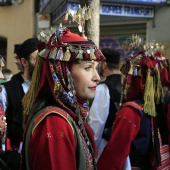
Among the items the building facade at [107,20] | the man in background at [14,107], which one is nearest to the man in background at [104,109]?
the man in background at [14,107]

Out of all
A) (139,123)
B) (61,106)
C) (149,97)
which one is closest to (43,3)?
(149,97)

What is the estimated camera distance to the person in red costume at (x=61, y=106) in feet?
7.07

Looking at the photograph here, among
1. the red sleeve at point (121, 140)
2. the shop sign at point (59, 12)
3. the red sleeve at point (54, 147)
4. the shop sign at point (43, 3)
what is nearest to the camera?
the red sleeve at point (54, 147)

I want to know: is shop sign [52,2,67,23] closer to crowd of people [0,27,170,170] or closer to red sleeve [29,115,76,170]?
crowd of people [0,27,170,170]

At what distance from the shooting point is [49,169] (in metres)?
2.13

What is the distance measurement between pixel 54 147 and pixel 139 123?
5.22ft

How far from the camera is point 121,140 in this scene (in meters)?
3.55

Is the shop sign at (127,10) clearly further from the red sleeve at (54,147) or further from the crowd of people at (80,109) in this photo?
the red sleeve at (54,147)

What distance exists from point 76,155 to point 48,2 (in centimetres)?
861

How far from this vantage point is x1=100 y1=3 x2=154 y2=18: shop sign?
9.72m

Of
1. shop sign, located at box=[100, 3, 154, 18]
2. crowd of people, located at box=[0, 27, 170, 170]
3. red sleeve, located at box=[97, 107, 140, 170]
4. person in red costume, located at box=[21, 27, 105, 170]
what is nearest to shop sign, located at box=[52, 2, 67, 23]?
shop sign, located at box=[100, 3, 154, 18]

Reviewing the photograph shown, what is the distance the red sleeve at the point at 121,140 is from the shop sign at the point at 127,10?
250 inches

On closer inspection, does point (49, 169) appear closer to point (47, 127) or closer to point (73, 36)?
point (47, 127)

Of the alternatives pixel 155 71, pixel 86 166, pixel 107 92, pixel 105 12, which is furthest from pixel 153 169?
pixel 105 12
